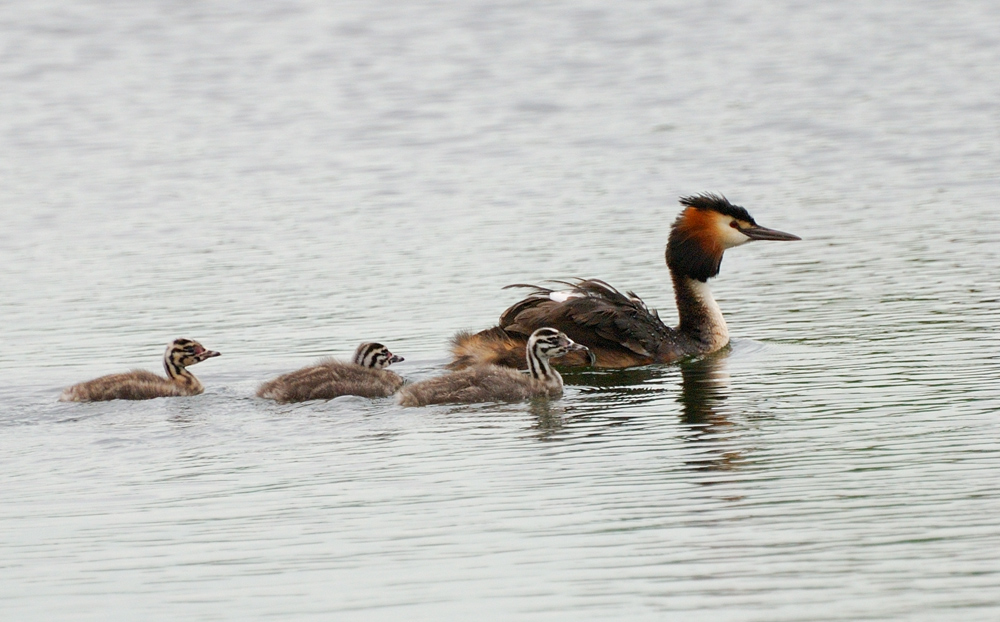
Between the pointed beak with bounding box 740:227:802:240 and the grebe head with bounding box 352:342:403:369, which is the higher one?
the pointed beak with bounding box 740:227:802:240

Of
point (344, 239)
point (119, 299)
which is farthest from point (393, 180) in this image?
point (119, 299)

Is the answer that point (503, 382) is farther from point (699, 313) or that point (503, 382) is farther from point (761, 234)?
point (761, 234)

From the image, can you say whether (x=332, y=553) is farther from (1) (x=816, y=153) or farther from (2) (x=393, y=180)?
(1) (x=816, y=153)

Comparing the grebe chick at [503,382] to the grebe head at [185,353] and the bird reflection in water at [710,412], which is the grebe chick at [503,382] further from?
the grebe head at [185,353]

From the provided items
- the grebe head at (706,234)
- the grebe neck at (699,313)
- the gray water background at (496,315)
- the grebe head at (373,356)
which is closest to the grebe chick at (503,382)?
the gray water background at (496,315)

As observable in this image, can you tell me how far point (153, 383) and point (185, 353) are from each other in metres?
0.40

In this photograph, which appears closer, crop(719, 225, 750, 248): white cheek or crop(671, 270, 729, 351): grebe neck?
crop(671, 270, 729, 351): grebe neck

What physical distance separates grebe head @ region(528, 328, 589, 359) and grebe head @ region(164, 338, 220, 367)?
2.06 m

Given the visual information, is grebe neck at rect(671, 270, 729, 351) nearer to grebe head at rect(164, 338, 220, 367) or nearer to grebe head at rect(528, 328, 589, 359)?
grebe head at rect(528, 328, 589, 359)

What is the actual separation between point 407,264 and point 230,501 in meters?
7.45

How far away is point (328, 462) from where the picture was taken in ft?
29.4

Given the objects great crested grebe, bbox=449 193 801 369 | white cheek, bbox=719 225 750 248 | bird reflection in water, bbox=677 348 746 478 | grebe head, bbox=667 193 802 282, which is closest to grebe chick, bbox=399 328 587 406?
great crested grebe, bbox=449 193 801 369

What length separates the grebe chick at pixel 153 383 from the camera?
10.7 meters

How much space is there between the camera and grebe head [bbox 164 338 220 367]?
36.9ft
